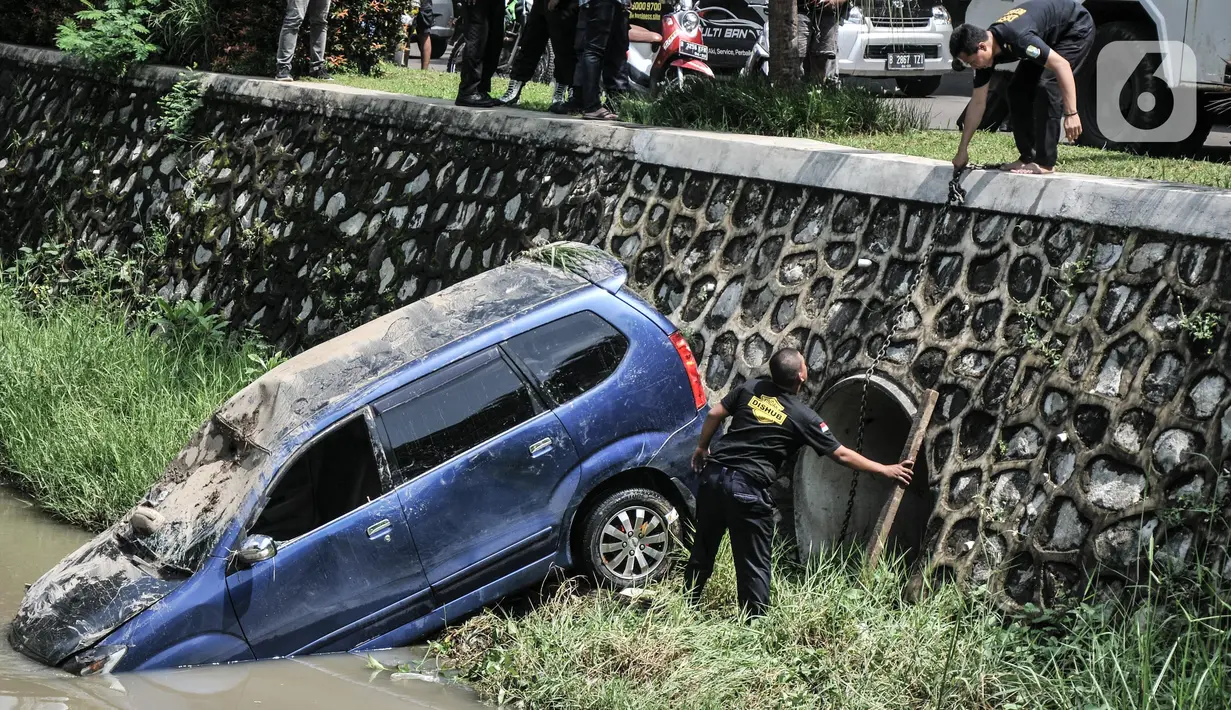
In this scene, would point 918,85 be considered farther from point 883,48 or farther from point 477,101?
point 477,101

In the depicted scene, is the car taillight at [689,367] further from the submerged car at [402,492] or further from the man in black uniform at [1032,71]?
the man in black uniform at [1032,71]

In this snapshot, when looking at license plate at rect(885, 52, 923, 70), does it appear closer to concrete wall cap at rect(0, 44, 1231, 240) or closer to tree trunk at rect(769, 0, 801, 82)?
tree trunk at rect(769, 0, 801, 82)

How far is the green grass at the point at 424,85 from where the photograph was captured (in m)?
13.0

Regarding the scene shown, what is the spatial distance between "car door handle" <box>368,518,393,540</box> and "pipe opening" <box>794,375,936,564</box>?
2335 mm

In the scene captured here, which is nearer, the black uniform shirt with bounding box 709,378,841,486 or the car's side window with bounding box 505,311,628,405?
the black uniform shirt with bounding box 709,378,841,486

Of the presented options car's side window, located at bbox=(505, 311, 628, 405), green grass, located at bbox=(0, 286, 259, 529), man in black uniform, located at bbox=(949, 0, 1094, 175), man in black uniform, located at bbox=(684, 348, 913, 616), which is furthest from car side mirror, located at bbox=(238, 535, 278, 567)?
man in black uniform, located at bbox=(949, 0, 1094, 175)

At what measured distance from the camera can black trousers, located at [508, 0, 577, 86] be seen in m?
11.4

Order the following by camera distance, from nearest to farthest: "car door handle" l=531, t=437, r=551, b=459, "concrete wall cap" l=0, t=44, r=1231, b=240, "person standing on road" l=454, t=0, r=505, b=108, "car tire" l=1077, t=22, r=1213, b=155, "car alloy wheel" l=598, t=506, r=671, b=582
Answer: "concrete wall cap" l=0, t=44, r=1231, b=240
"car door handle" l=531, t=437, r=551, b=459
"car alloy wheel" l=598, t=506, r=671, b=582
"car tire" l=1077, t=22, r=1213, b=155
"person standing on road" l=454, t=0, r=505, b=108

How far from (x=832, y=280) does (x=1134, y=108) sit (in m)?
3.33

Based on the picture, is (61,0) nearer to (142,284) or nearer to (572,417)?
(142,284)

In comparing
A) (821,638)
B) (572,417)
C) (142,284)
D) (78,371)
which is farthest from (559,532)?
(142,284)

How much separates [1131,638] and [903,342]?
7.34 feet

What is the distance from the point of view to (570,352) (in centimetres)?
759

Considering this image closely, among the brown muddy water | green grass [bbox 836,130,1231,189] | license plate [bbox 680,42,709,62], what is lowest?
the brown muddy water
